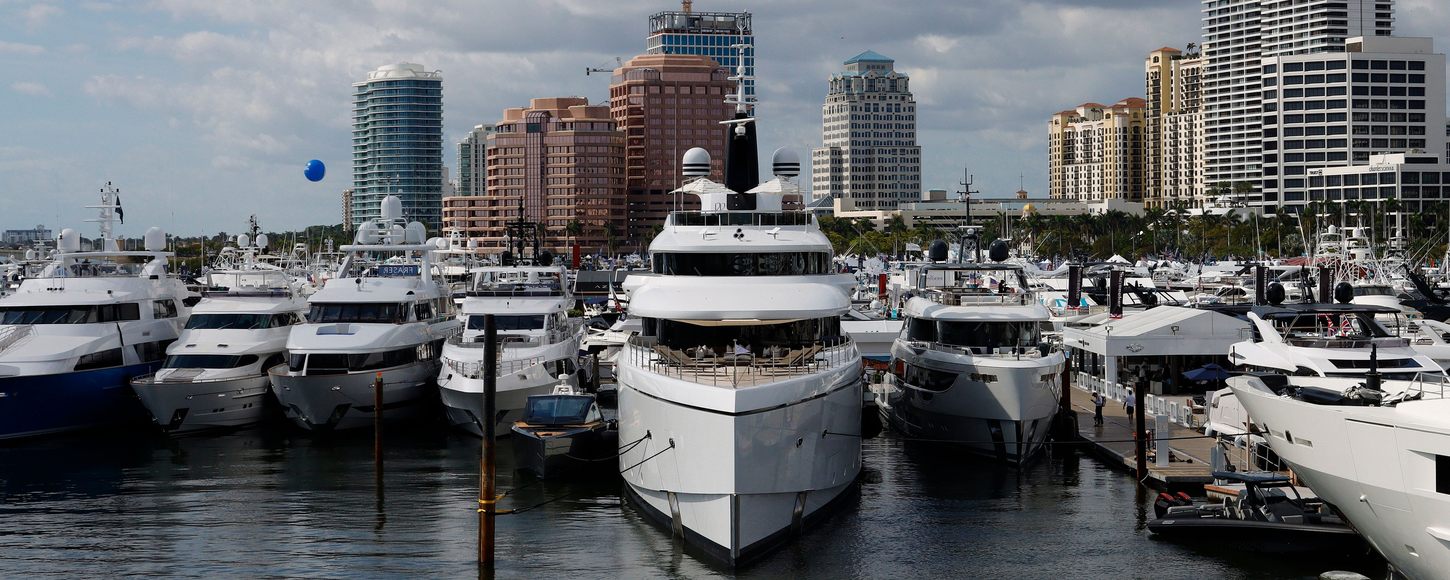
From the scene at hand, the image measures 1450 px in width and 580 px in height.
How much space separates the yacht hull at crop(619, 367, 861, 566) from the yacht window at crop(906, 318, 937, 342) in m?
9.95

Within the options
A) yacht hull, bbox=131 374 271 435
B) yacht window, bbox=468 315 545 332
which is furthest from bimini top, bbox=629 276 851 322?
yacht hull, bbox=131 374 271 435

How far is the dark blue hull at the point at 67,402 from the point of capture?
4484 cm

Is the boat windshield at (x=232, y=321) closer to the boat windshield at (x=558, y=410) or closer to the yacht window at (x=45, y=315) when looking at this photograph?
the yacht window at (x=45, y=315)

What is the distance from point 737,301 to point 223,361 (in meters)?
23.1

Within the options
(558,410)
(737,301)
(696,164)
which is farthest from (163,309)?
(737,301)

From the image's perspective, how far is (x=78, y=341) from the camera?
47031mm

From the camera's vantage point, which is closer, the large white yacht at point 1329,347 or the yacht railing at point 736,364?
the yacht railing at point 736,364

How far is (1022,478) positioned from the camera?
125 ft

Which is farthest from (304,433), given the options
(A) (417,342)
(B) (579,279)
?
(B) (579,279)

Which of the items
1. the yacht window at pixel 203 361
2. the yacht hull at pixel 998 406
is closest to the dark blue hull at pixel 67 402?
the yacht window at pixel 203 361

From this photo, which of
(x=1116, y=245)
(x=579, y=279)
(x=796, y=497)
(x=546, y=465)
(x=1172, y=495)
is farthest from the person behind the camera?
(x=1116, y=245)

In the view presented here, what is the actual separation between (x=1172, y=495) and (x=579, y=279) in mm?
93894

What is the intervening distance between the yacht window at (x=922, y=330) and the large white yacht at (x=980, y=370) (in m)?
0.03

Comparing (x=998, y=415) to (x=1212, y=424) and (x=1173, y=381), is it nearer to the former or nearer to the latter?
(x=1212, y=424)
